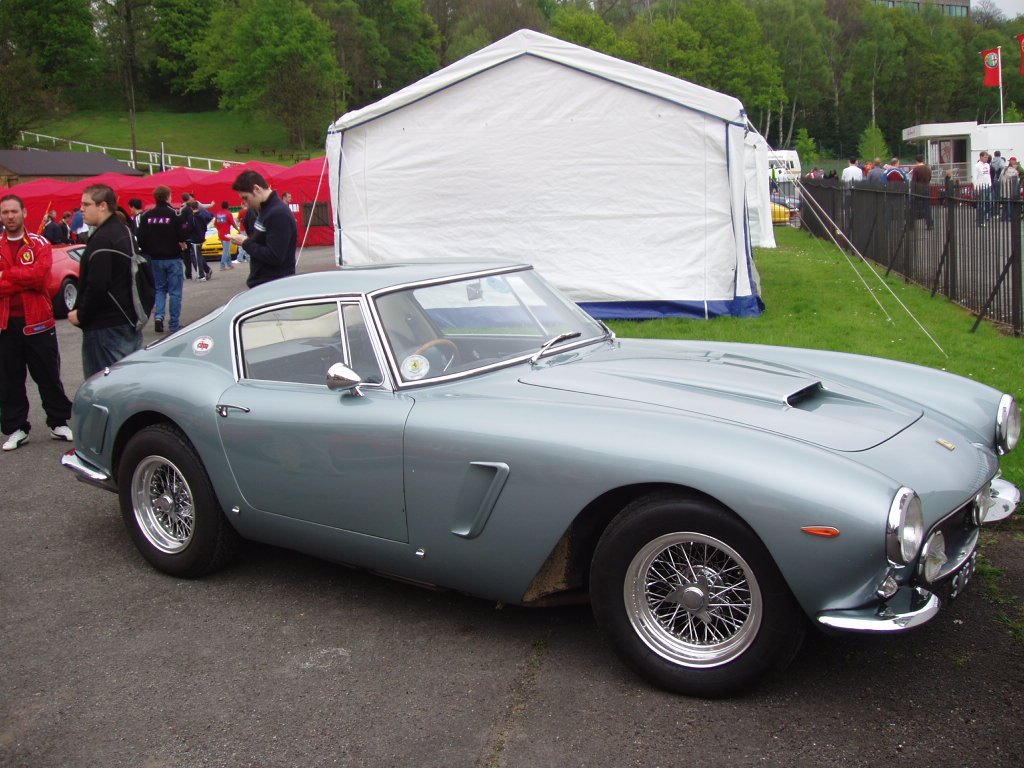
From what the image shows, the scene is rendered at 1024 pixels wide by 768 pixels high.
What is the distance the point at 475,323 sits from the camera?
14.2ft

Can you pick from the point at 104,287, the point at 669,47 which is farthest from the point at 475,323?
the point at 669,47

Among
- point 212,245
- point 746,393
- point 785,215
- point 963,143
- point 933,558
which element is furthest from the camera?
point 963,143

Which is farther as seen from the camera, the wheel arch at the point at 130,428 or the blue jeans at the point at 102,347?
the blue jeans at the point at 102,347

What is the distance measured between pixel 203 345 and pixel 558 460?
7.00 ft

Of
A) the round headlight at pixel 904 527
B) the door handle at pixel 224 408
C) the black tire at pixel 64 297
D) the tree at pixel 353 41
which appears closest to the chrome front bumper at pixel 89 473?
the door handle at pixel 224 408

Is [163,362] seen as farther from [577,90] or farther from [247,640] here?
[577,90]

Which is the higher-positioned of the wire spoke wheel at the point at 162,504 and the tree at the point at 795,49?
the tree at the point at 795,49

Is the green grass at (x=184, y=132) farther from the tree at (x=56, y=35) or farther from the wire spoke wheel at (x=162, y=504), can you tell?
the wire spoke wheel at (x=162, y=504)

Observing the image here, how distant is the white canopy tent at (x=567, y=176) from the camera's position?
11.1 meters

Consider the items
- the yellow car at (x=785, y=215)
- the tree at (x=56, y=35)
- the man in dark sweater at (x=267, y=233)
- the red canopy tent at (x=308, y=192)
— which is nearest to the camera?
the man in dark sweater at (x=267, y=233)

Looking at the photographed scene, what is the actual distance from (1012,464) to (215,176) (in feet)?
103

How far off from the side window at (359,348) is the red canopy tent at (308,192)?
25055 mm

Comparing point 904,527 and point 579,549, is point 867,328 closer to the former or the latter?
point 579,549

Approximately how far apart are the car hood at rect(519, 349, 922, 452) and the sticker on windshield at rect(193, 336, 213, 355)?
64.5 inches
